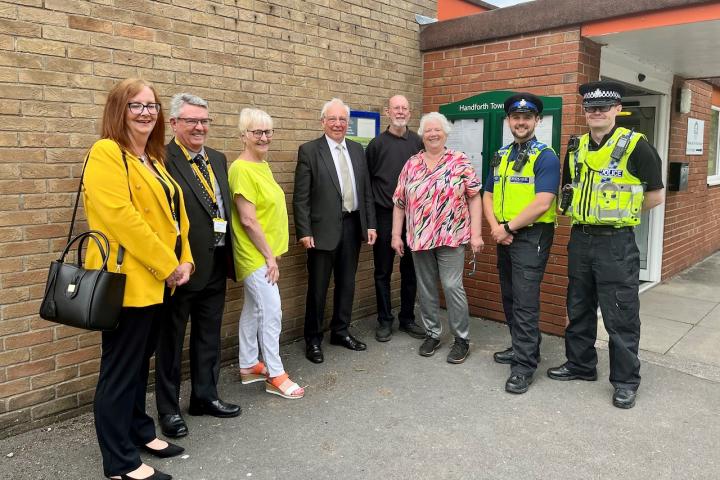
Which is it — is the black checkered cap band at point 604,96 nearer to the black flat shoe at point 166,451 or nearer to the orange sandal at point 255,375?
the orange sandal at point 255,375

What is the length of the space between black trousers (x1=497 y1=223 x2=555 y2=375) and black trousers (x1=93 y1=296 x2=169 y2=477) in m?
2.47

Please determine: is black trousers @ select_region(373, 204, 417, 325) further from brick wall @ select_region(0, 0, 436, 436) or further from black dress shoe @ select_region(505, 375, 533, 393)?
black dress shoe @ select_region(505, 375, 533, 393)

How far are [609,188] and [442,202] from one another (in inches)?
45.9

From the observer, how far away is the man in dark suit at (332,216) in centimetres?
437

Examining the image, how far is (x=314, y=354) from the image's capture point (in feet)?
14.9

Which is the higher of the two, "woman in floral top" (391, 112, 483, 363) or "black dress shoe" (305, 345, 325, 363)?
"woman in floral top" (391, 112, 483, 363)

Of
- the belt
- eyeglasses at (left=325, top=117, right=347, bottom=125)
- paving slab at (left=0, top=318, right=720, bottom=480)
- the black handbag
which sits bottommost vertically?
paving slab at (left=0, top=318, right=720, bottom=480)

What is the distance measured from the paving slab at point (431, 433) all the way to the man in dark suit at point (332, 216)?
0.49 metres

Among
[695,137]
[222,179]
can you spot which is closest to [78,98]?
[222,179]

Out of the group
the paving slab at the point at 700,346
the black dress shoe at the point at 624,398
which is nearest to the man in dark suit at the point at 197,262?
the black dress shoe at the point at 624,398

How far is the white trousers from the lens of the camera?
3.78m

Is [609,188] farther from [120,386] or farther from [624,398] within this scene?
[120,386]

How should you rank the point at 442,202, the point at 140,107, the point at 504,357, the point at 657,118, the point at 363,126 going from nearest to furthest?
1. the point at 140,107
2. the point at 442,202
3. the point at 504,357
4. the point at 363,126
5. the point at 657,118

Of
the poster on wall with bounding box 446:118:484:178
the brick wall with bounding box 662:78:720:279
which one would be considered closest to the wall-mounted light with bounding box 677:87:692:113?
the brick wall with bounding box 662:78:720:279
